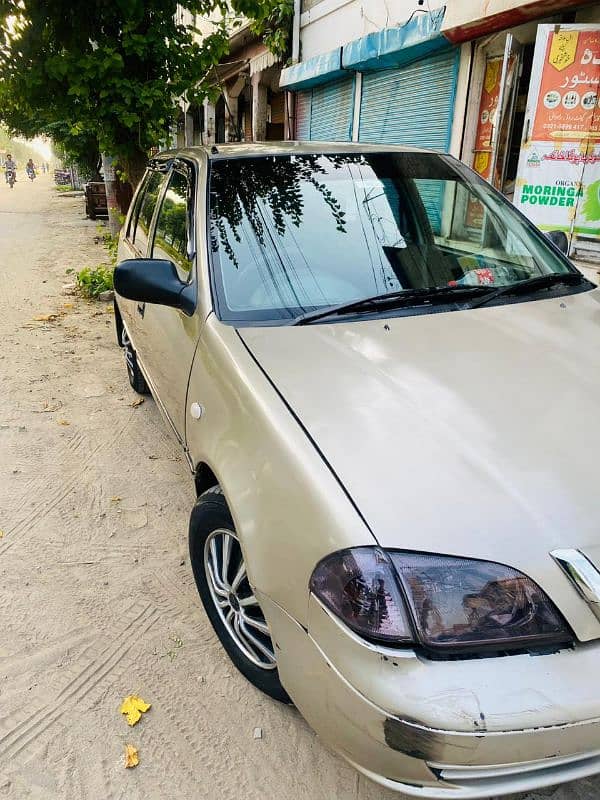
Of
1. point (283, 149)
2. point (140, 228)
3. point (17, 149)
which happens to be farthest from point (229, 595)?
point (17, 149)

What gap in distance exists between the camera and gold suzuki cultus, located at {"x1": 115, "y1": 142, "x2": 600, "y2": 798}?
1.39 m

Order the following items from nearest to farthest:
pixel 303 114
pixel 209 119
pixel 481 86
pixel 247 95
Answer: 1. pixel 481 86
2. pixel 303 114
3. pixel 247 95
4. pixel 209 119

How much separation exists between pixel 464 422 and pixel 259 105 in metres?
13.8

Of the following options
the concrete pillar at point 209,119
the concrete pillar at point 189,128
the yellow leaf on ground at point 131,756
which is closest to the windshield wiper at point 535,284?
the yellow leaf on ground at point 131,756

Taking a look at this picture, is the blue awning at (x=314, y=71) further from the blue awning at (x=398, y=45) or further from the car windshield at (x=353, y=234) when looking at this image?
the car windshield at (x=353, y=234)

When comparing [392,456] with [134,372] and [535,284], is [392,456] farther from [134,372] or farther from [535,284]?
[134,372]

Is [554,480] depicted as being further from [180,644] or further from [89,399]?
[89,399]

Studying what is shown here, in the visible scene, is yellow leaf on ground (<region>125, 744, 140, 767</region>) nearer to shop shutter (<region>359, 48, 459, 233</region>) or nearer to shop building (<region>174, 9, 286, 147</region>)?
shop shutter (<region>359, 48, 459, 233</region>)

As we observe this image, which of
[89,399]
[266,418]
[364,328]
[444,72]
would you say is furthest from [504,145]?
[266,418]

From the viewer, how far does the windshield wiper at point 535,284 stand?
2.50 metres

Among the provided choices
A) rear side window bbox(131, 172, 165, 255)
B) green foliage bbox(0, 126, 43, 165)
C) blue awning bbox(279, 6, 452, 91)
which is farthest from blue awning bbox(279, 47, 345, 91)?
green foliage bbox(0, 126, 43, 165)

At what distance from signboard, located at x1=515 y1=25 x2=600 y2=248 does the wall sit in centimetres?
268

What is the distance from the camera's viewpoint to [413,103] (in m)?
8.56

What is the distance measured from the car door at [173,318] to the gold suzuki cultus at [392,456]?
0.02m
